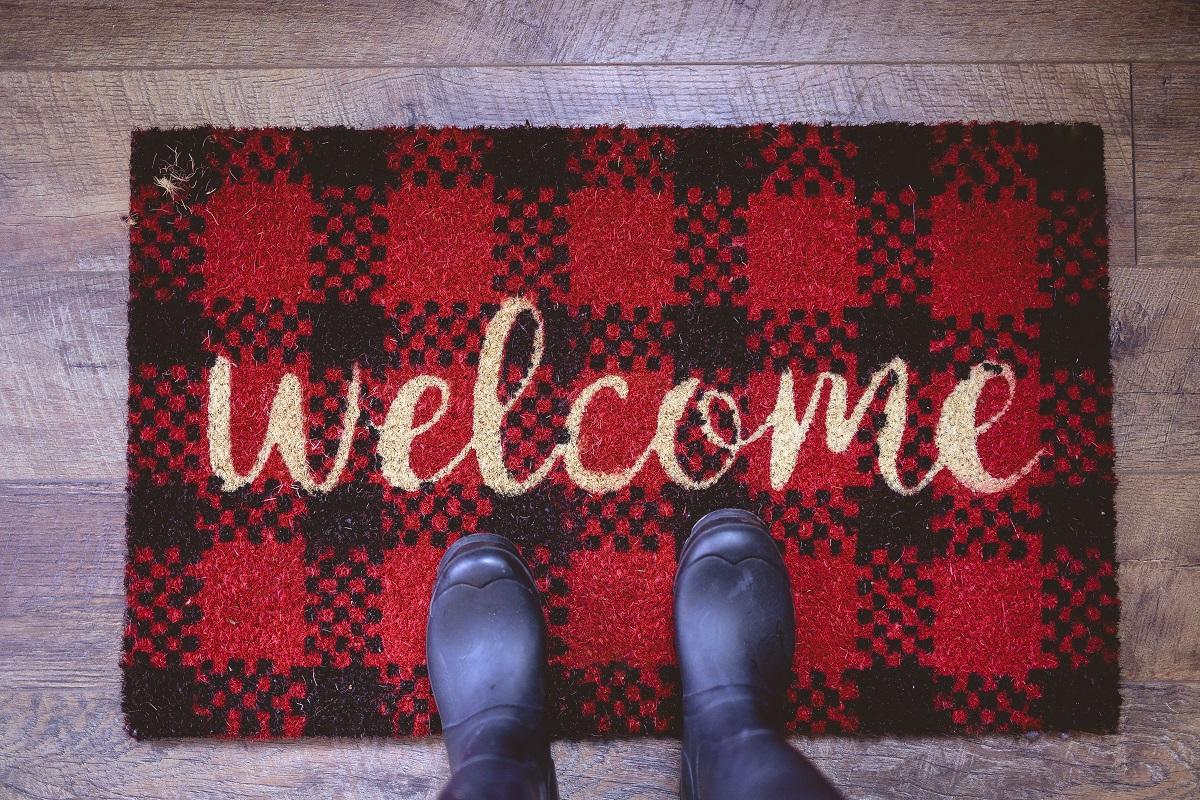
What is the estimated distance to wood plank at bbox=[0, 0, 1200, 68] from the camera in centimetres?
95

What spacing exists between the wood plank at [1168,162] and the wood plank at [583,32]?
0.03 metres

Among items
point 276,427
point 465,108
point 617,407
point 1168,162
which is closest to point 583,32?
point 465,108

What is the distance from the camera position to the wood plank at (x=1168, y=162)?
939mm

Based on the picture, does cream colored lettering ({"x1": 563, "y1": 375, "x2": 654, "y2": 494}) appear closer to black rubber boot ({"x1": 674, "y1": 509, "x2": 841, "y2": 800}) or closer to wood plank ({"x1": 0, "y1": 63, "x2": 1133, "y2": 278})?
black rubber boot ({"x1": 674, "y1": 509, "x2": 841, "y2": 800})

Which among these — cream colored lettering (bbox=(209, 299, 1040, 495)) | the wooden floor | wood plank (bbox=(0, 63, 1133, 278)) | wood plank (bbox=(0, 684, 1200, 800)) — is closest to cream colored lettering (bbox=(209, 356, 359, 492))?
cream colored lettering (bbox=(209, 299, 1040, 495))

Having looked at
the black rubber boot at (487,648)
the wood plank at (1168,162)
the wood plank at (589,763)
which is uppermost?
the wood plank at (1168,162)

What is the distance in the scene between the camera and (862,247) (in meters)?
0.93

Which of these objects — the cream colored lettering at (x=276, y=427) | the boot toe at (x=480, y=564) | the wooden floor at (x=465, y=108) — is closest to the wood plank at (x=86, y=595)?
the wooden floor at (x=465, y=108)

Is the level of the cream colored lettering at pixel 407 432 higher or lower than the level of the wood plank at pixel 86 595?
higher

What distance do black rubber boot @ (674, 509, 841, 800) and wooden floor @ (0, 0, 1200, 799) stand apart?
0.47 meters

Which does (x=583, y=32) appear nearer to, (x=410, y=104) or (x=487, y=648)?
(x=410, y=104)

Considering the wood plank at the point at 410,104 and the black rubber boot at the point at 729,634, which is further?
the wood plank at the point at 410,104

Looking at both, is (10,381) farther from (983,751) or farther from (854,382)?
(983,751)

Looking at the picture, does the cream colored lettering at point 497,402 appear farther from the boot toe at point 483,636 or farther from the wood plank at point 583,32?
the wood plank at point 583,32
